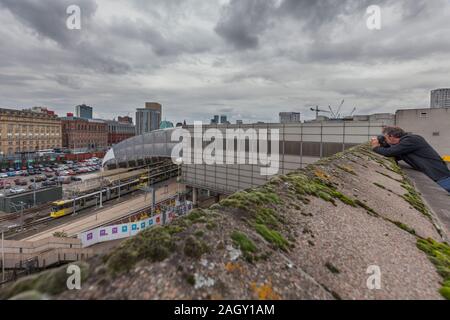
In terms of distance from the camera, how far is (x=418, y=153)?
11148mm

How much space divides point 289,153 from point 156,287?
80.0 ft

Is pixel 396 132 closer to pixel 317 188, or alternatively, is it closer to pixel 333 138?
pixel 317 188

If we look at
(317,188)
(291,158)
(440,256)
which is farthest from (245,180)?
(440,256)

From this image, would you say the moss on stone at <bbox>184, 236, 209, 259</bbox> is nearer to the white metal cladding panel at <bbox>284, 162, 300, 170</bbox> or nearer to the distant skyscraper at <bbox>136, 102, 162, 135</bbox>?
the white metal cladding panel at <bbox>284, 162, 300, 170</bbox>

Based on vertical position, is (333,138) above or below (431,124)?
below

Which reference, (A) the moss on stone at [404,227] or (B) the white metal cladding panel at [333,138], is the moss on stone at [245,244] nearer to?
(A) the moss on stone at [404,227]

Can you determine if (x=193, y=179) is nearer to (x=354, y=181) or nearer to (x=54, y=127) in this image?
(x=354, y=181)

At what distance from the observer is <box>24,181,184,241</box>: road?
25.5 metres

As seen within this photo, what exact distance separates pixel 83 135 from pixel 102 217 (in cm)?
8384

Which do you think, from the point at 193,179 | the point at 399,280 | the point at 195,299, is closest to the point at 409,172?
the point at 399,280

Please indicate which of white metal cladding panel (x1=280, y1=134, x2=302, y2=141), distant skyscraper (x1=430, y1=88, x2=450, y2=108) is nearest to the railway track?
white metal cladding panel (x1=280, y1=134, x2=302, y2=141)

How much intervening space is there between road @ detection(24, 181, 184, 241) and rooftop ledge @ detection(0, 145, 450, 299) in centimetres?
2710

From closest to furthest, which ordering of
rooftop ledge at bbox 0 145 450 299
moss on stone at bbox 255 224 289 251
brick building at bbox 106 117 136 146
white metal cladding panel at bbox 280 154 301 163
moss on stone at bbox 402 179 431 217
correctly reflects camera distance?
rooftop ledge at bbox 0 145 450 299 → moss on stone at bbox 255 224 289 251 → moss on stone at bbox 402 179 431 217 → white metal cladding panel at bbox 280 154 301 163 → brick building at bbox 106 117 136 146

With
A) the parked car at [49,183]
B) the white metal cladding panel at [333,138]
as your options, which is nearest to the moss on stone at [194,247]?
the white metal cladding panel at [333,138]
